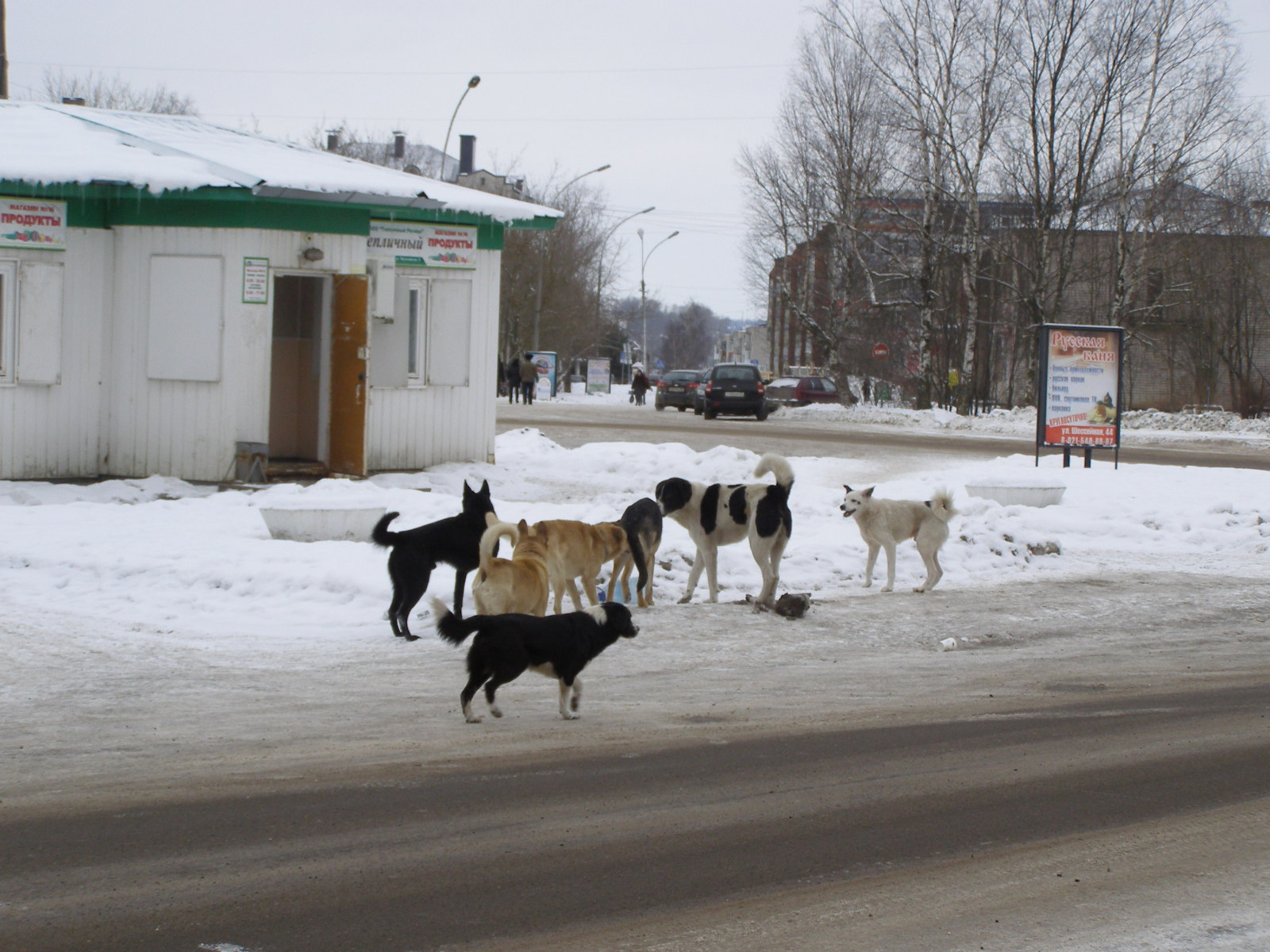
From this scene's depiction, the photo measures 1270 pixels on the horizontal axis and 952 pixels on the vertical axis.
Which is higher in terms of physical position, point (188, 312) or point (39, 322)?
point (188, 312)

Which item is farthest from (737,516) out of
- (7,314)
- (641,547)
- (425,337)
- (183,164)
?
(7,314)

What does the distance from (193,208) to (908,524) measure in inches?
389

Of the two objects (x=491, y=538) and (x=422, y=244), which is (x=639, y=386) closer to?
(x=422, y=244)

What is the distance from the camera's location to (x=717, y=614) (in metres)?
10.4

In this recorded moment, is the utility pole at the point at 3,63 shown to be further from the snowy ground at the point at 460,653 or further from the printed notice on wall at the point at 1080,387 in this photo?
the printed notice on wall at the point at 1080,387

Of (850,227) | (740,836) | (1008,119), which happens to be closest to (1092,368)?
(740,836)

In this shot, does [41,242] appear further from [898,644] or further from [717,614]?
[898,644]

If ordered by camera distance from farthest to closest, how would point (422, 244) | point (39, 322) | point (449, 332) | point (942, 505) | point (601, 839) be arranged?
point (449, 332), point (422, 244), point (39, 322), point (942, 505), point (601, 839)

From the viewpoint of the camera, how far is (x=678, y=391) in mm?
48375

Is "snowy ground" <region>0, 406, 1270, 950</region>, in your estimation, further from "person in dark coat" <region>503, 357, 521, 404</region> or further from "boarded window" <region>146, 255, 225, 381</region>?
"person in dark coat" <region>503, 357, 521, 404</region>

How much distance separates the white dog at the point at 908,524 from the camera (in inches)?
465

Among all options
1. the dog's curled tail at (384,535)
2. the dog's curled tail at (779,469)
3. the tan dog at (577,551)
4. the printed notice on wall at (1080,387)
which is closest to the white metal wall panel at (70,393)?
the dog's curled tail at (384,535)

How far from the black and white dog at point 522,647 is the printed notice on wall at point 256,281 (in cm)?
1054

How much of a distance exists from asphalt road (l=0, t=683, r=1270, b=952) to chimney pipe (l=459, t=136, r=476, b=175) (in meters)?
69.8
